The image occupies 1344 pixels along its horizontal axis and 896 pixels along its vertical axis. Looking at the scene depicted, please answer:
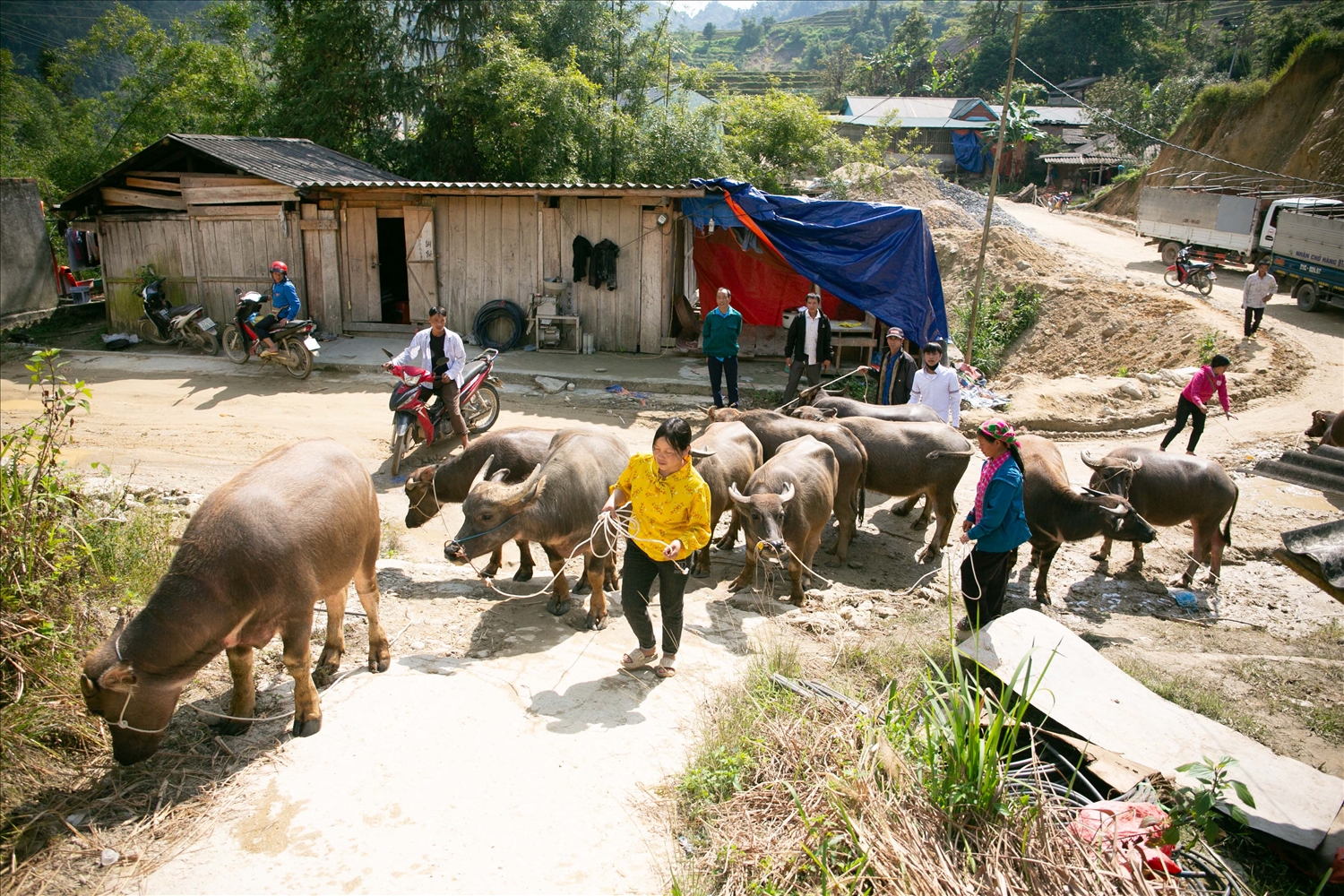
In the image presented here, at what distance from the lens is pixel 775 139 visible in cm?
2130

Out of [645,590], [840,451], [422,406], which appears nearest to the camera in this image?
[645,590]

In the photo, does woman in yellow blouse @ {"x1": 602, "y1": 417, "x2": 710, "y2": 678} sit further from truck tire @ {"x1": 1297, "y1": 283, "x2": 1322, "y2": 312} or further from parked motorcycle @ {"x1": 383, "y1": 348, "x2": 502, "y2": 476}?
truck tire @ {"x1": 1297, "y1": 283, "x2": 1322, "y2": 312}

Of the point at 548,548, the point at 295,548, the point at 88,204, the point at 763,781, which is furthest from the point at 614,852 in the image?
the point at 88,204

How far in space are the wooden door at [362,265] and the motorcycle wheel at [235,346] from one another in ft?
7.28

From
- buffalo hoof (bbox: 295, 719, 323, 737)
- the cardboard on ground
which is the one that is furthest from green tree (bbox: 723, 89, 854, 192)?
buffalo hoof (bbox: 295, 719, 323, 737)

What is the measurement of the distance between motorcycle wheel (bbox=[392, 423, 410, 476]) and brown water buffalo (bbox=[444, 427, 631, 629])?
131 inches

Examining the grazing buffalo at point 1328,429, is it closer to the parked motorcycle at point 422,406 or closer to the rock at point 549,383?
the rock at point 549,383

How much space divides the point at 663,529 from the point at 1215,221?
932 inches

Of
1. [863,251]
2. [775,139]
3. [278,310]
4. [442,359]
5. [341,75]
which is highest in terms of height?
[341,75]

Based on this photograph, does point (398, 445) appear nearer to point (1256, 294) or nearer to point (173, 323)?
point (173, 323)

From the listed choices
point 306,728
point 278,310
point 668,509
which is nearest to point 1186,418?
point 668,509

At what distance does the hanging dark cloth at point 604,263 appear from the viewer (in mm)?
14594

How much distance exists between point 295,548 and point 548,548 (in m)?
2.36

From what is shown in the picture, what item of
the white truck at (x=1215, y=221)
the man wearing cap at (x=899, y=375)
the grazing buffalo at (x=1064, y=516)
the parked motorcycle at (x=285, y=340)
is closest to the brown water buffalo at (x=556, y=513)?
the grazing buffalo at (x=1064, y=516)
